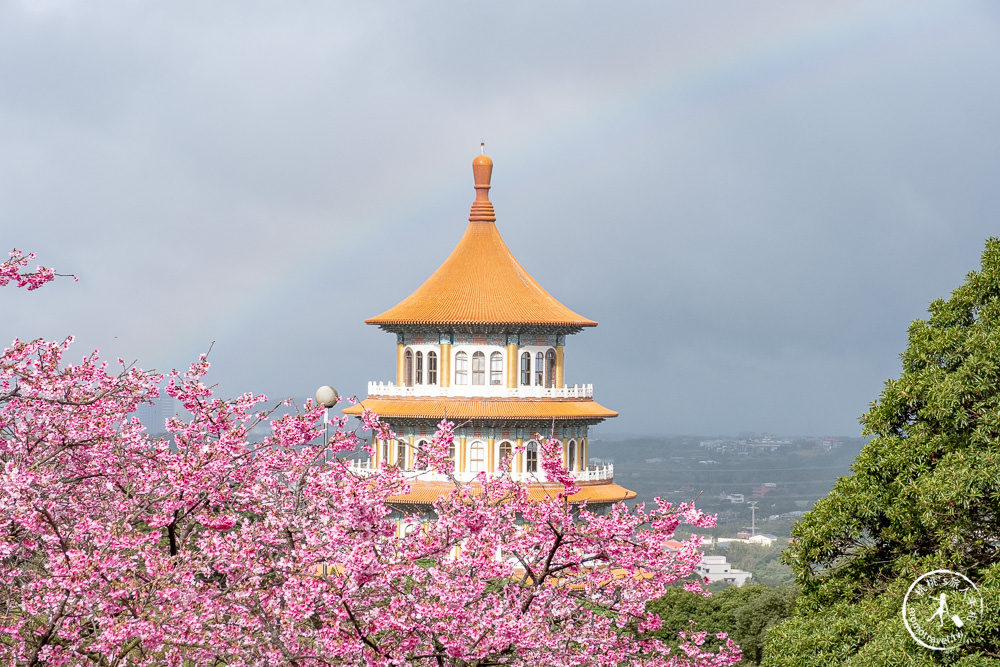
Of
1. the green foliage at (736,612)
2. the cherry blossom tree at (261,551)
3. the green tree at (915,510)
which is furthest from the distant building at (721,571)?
the cherry blossom tree at (261,551)

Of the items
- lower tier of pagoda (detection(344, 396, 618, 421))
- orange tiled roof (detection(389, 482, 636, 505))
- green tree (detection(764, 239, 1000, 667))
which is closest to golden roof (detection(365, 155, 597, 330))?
lower tier of pagoda (detection(344, 396, 618, 421))

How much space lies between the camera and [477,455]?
6097 cm

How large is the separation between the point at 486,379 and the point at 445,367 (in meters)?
1.81

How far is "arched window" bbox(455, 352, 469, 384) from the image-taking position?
204ft

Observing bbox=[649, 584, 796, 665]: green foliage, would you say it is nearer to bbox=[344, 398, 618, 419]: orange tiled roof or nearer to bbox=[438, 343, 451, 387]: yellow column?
bbox=[344, 398, 618, 419]: orange tiled roof

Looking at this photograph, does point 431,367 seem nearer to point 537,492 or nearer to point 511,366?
point 511,366

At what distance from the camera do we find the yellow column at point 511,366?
62.0 meters

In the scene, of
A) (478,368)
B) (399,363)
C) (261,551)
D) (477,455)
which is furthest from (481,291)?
(261,551)

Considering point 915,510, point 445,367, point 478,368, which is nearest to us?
point 915,510

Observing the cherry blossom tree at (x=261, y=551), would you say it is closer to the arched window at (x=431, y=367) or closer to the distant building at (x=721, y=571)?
the arched window at (x=431, y=367)

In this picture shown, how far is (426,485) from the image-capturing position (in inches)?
2336

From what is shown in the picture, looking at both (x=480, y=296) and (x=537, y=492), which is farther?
(x=480, y=296)

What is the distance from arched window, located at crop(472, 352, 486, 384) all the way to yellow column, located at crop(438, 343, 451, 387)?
1.06 meters

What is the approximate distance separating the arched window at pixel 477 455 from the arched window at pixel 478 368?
2.77 metres
